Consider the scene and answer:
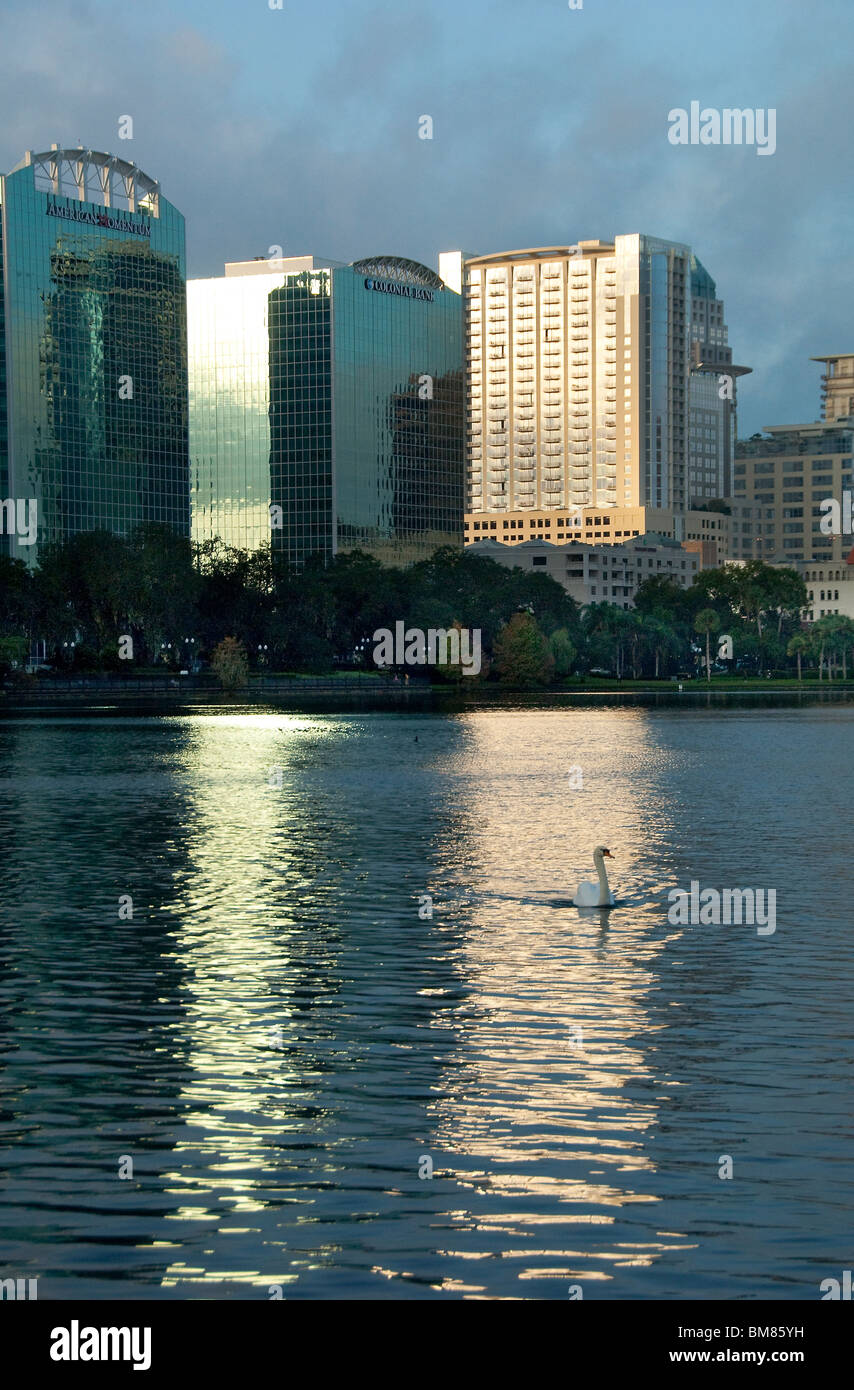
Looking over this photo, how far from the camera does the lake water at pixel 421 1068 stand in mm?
17500

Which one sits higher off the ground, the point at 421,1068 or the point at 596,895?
the point at 596,895

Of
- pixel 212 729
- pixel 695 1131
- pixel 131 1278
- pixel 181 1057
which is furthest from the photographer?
pixel 212 729

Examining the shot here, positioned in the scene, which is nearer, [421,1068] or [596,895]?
[421,1068]

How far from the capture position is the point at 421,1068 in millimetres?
25062

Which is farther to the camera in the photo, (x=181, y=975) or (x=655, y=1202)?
(x=181, y=975)

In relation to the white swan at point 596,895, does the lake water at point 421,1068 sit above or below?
below

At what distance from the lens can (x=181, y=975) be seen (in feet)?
109

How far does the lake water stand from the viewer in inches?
689

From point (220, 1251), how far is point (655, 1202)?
4630 mm

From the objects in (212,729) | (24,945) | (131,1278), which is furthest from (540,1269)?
(212,729)

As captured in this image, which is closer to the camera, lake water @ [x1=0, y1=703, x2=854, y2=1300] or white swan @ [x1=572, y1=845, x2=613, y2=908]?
lake water @ [x1=0, y1=703, x2=854, y2=1300]

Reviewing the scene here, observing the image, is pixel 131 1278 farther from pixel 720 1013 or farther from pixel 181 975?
pixel 181 975

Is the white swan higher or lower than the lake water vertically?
higher

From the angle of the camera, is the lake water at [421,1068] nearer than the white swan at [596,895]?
Yes
